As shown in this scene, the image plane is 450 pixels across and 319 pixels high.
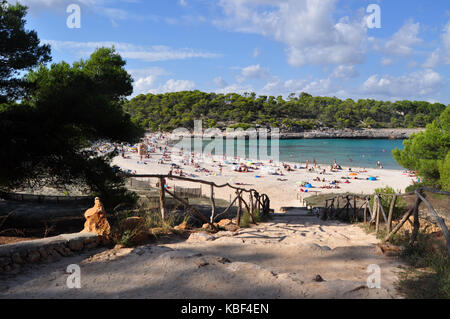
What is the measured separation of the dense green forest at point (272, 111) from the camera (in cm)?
8819

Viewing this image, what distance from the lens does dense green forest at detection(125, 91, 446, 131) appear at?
8819 cm

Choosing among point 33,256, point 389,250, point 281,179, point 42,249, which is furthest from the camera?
point 281,179

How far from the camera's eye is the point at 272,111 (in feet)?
320

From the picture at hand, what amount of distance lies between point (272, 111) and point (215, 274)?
318ft

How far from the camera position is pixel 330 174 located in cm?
3316

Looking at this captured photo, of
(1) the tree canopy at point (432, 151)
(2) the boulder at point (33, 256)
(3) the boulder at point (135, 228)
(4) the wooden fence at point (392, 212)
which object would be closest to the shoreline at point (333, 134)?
(1) the tree canopy at point (432, 151)

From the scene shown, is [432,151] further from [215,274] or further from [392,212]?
[215,274]

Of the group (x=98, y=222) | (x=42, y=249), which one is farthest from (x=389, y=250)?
(x=42, y=249)

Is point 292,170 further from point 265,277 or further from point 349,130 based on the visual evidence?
point 349,130

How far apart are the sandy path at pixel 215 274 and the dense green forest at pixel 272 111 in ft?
259

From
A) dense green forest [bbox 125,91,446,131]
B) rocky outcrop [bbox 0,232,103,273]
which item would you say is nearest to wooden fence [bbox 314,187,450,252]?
rocky outcrop [bbox 0,232,103,273]

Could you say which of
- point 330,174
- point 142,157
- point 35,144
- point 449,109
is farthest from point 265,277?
point 142,157

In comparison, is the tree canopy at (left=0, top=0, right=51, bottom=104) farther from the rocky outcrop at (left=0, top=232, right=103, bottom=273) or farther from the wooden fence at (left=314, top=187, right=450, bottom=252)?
the wooden fence at (left=314, top=187, right=450, bottom=252)

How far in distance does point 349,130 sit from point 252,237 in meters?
99.2
